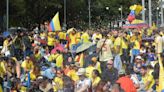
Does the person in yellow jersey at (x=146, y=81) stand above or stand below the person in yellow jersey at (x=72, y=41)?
below

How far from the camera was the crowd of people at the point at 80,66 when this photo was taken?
11.6 meters

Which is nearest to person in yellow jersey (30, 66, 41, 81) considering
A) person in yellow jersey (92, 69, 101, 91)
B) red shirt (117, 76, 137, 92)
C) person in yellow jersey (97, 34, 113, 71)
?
person in yellow jersey (97, 34, 113, 71)

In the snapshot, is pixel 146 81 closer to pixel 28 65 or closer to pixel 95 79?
pixel 95 79

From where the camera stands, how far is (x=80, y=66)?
1566 centimetres

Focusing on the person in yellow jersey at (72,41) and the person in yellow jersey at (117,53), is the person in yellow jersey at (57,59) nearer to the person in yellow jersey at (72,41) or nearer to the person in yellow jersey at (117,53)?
the person in yellow jersey at (72,41)

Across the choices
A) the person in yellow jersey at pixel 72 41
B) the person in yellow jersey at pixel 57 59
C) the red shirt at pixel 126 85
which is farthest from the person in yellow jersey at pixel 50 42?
the red shirt at pixel 126 85

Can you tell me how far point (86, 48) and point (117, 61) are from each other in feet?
7.55

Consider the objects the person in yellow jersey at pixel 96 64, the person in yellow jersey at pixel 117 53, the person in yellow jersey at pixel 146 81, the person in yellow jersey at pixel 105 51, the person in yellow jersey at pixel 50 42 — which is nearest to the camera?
the person in yellow jersey at pixel 146 81

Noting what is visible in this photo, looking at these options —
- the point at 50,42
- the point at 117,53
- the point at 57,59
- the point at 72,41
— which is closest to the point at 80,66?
the point at 57,59

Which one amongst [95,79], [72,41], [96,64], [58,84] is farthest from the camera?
[72,41]

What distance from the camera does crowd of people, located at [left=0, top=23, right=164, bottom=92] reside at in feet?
38.0

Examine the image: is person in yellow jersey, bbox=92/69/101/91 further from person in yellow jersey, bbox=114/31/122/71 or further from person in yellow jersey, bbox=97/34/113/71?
person in yellow jersey, bbox=97/34/113/71

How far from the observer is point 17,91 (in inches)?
528

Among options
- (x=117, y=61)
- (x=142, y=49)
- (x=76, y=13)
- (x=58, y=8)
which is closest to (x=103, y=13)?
(x=76, y=13)
